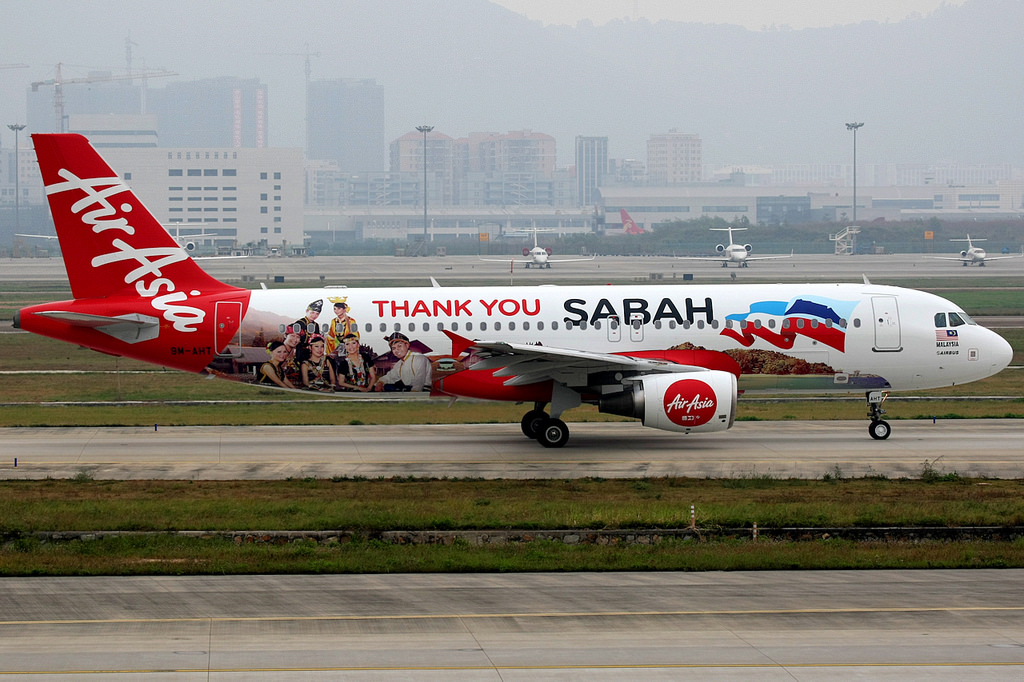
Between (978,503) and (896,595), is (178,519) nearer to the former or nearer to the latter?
(896,595)

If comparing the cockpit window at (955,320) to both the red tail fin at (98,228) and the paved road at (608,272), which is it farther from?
the paved road at (608,272)

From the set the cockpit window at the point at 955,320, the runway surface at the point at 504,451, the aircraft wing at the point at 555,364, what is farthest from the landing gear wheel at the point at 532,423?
the cockpit window at the point at 955,320

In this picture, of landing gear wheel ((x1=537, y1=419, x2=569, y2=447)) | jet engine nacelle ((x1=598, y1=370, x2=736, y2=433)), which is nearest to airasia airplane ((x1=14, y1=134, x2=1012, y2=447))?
landing gear wheel ((x1=537, y1=419, x2=569, y2=447))

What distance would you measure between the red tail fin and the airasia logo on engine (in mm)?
12831

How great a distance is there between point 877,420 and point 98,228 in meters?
21.6

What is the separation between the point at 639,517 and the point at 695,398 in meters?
8.43

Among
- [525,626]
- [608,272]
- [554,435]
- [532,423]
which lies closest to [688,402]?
[554,435]

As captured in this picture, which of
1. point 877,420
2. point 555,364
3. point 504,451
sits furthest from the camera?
point 877,420

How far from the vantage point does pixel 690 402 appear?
30.4m

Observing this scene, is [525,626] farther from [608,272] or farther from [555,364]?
[608,272]

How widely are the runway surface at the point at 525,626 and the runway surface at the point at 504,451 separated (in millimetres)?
9522

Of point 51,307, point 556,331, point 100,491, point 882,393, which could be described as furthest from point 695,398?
point 51,307

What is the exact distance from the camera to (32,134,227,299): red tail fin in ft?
105

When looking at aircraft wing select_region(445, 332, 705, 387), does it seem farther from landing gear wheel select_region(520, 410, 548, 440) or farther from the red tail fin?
the red tail fin
